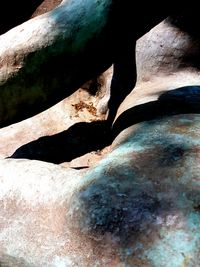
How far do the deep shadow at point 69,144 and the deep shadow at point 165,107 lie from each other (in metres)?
0.23

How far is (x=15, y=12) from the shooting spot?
7.92 feet

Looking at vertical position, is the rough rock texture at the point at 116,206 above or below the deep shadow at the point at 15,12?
above

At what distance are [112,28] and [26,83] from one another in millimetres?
199

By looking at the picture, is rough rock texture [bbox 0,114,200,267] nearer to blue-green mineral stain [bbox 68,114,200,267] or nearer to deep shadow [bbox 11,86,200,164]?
blue-green mineral stain [bbox 68,114,200,267]

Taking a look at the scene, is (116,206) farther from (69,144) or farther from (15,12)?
(15,12)

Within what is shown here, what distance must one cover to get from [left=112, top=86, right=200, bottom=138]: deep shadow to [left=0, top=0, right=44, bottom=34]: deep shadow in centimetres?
113

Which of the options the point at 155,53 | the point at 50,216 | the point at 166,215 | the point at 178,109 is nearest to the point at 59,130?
the point at 155,53

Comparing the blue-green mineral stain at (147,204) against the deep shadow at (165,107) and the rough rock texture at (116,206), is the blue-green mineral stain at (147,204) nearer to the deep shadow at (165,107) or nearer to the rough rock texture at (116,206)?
the rough rock texture at (116,206)

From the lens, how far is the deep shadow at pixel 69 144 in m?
1.55

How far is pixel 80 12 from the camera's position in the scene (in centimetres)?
101

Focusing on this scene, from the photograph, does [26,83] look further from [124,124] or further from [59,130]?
[59,130]

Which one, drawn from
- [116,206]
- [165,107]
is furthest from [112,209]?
[165,107]

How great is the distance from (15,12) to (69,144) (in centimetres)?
103

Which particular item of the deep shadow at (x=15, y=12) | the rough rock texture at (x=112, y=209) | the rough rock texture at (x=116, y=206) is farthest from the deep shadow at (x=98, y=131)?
the deep shadow at (x=15, y=12)
